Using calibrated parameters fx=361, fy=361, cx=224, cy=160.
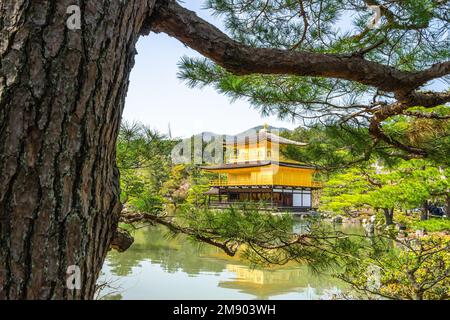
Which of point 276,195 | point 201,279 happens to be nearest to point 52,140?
point 201,279

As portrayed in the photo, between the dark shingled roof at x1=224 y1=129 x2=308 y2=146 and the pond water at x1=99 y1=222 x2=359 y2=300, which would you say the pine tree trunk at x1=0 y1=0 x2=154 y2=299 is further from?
the dark shingled roof at x1=224 y1=129 x2=308 y2=146

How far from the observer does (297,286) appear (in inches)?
175

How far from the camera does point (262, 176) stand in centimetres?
1205

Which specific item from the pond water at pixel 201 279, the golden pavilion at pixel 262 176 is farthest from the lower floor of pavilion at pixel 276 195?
the pond water at pixel 201 279

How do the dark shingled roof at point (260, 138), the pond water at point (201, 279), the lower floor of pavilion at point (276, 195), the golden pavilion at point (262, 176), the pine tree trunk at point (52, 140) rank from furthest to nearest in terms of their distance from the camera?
the lower floor of pavilion at point (276, 195), the golden pavilion at point (262, 176), the dark shingled roof at point (260, 138), the pond water at point (201, 279), the pine tree trunk at point (52, 140)

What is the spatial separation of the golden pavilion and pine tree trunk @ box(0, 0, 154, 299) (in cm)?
1076

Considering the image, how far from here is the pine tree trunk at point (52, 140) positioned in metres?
0.42

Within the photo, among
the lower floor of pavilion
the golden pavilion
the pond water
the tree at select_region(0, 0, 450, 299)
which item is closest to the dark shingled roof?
the golden pavilion

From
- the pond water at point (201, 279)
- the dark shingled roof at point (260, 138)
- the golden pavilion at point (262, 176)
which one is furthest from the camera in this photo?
the golden pavilion at point (262, 176)

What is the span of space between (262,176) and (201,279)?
7.63 m

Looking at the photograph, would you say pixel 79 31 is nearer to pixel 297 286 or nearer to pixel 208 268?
pixel 297 286

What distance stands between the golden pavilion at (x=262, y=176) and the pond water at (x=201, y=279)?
5.62 meters

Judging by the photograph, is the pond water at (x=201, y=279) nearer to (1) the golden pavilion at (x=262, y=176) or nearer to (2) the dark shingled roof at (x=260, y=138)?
(1) the golden pavilion at (x=262, y=176)
